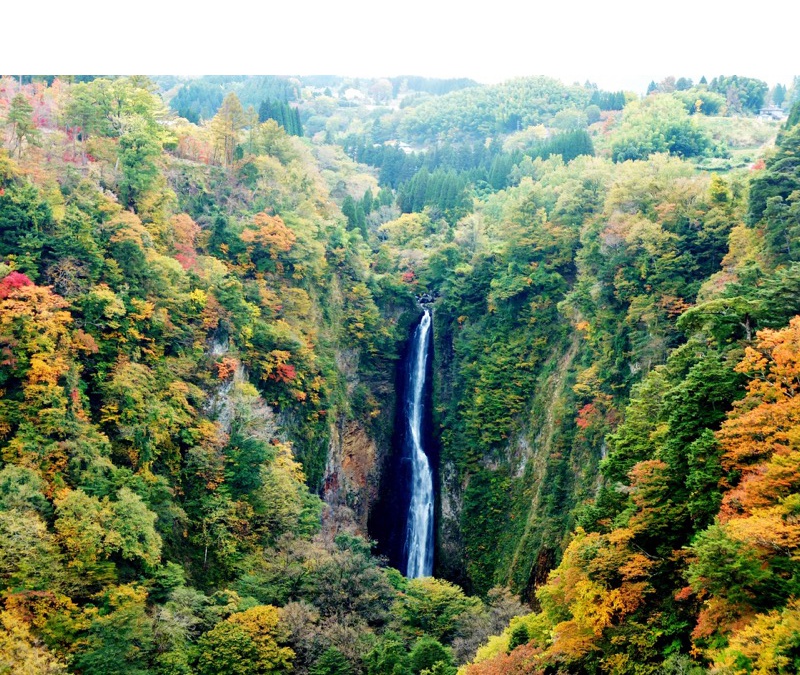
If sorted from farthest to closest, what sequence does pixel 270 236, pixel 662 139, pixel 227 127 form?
pixel 662 139, pixel 227 127, pixel 270 236

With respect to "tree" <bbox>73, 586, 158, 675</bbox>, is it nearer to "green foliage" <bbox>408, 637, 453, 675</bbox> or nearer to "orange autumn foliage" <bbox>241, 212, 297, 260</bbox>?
"green foliage" <bbox>408, 637, 453, 675</bbox>

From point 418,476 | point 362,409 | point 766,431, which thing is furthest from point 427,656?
point 362,409

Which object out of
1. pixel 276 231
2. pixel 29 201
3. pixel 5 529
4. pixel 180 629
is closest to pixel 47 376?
pixel 5 529

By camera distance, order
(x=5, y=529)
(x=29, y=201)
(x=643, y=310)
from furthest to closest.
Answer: (x=643, y=310)
(x=29, y=201)
(x=5, y=529)

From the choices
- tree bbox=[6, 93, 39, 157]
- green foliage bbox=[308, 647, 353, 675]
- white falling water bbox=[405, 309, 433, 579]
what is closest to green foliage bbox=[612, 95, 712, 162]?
white falling water bbox=[405, 309, 433, 579]

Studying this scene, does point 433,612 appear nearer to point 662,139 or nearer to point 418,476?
point 418,476

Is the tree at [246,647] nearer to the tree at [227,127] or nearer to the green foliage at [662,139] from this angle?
the tree at [227,127]

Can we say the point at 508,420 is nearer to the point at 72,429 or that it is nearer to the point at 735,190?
the point at 735,190
